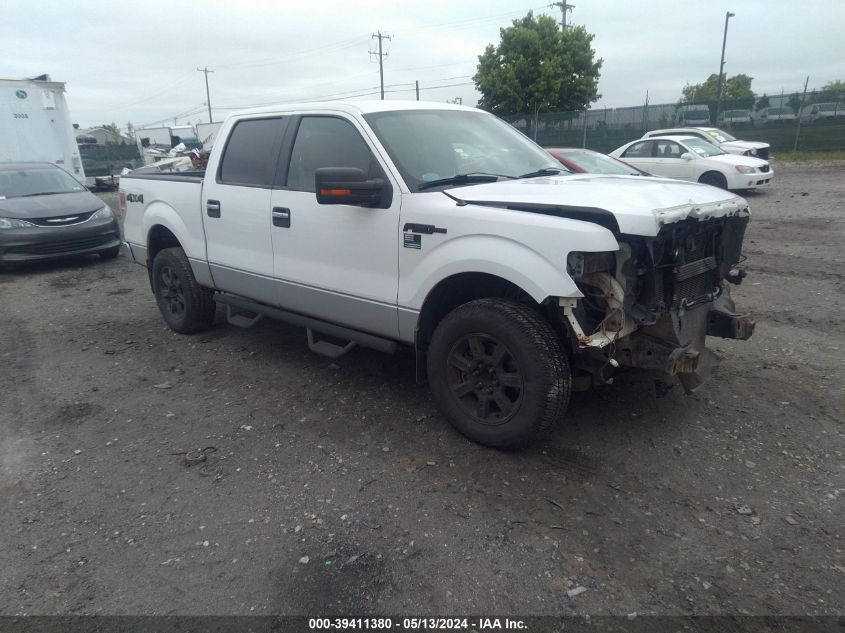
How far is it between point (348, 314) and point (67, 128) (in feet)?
45.4

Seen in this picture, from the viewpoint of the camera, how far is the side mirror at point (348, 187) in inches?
140

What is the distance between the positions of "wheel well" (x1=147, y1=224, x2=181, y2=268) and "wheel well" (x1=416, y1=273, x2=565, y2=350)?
3273mm

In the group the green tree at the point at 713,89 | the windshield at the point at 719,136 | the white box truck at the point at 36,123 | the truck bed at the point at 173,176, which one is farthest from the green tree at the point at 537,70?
the green tree at the point at 713,89

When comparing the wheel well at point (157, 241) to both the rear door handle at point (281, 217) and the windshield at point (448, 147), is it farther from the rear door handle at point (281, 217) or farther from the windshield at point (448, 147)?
the windshield at point (448, 147)

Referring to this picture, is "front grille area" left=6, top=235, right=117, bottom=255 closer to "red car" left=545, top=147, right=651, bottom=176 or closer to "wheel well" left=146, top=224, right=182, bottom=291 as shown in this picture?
"wheel well" left=146, top=224, right=182, bottom=291

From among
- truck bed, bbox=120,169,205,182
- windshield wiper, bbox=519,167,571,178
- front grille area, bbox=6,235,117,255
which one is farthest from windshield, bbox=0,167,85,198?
windshield wiper, bbox=519,167,571,178

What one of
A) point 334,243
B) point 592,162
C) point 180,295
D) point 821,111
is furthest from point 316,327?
point 821,111

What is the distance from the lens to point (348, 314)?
424 cm

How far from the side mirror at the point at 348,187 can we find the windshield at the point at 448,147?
20cm

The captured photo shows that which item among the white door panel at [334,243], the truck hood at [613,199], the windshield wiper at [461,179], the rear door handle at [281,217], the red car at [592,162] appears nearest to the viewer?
the truck hood at [613,199]

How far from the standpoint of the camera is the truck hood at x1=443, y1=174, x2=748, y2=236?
3.00 m

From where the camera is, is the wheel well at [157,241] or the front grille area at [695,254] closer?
the front grille area at [695,254]

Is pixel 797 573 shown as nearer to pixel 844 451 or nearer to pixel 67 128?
pixel 844 451

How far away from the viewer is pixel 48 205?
942cm
